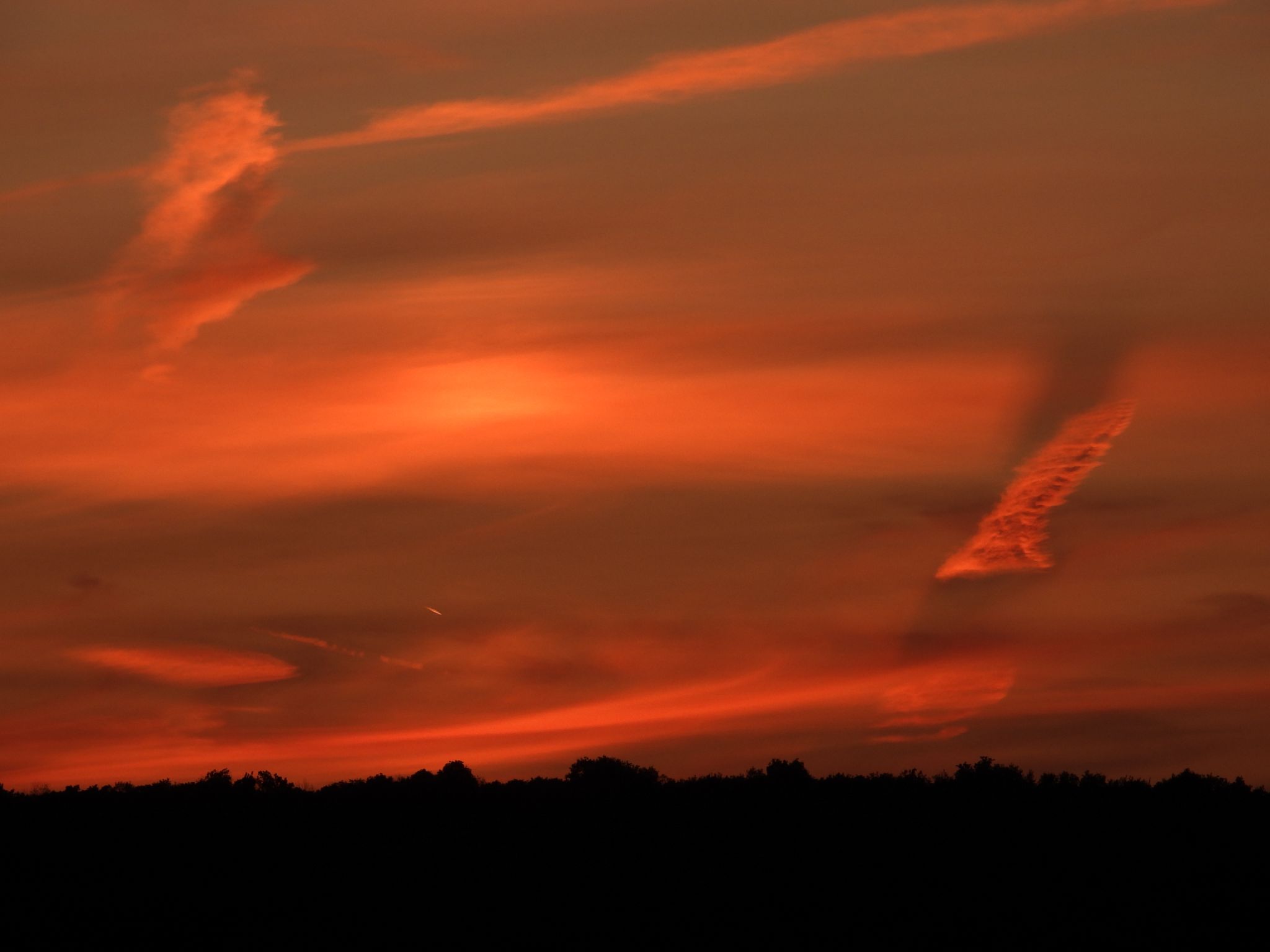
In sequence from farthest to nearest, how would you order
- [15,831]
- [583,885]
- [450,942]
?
[15,831] → [583,885] → [450,942]

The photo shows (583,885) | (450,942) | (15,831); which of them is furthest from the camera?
(15,831)

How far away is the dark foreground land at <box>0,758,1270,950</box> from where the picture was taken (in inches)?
2085

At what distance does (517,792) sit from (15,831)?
57.2 feet

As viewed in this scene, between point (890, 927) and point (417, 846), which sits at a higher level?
point (417, 846)

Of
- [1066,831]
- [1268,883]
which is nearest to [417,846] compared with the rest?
[1066,831]

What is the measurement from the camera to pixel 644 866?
5753 cm

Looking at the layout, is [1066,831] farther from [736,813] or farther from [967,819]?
[736,813]

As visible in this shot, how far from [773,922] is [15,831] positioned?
81.8 ft

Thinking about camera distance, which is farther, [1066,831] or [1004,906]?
[1066,831]

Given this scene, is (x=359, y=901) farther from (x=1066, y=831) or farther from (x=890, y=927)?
(x=1066, y=831)

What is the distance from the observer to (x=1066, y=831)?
6056 cm

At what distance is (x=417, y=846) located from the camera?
5888 centimetres

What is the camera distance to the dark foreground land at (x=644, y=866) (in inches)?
2085

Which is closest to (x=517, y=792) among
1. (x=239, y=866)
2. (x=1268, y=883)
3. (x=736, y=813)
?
(x=736, y=813)
